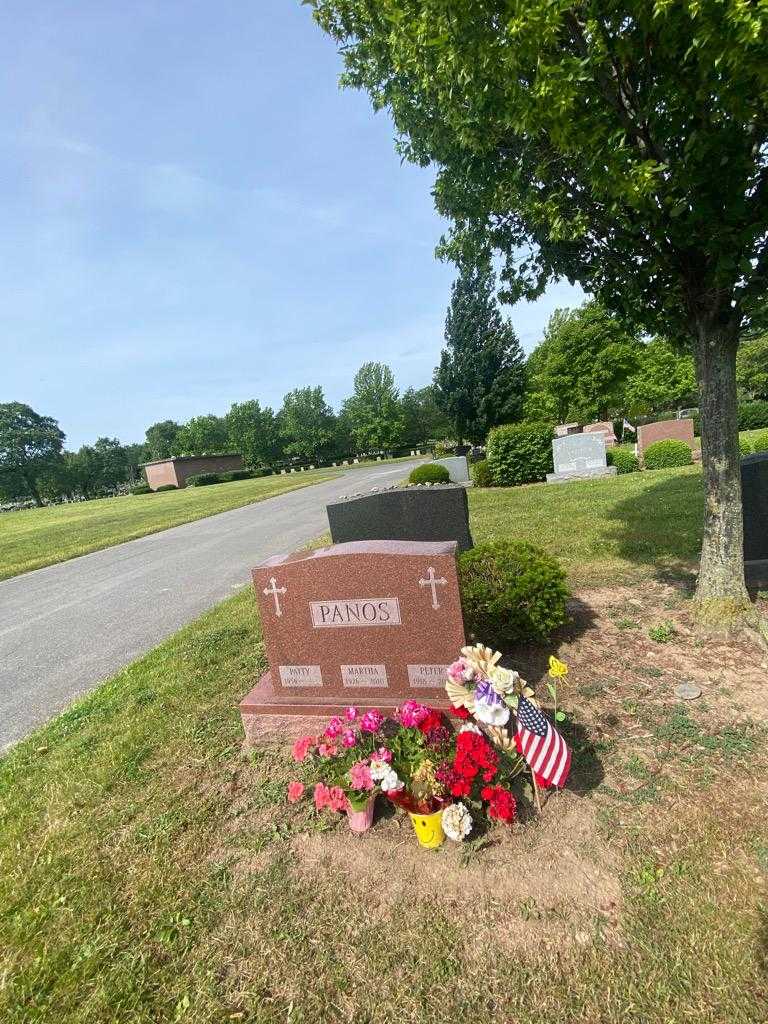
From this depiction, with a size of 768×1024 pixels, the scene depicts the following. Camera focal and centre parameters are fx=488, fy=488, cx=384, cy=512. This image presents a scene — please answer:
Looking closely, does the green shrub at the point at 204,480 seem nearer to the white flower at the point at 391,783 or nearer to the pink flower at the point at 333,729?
the pink flower at the point at 333,729

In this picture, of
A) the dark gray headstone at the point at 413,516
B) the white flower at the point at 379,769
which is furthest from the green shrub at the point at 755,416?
the white flower at the point at 379,769

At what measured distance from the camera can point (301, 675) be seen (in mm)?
3961

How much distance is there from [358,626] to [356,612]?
4.5 inches

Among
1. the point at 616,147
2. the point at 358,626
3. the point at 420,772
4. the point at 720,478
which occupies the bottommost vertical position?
the point at 420,772

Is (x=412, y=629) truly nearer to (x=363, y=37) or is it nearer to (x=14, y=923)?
(x=14, y=923)

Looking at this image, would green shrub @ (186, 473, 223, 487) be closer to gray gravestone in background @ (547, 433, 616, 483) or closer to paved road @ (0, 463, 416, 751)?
paved road @ (0, 463, 416, 751)

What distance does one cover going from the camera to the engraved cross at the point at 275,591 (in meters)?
3.87

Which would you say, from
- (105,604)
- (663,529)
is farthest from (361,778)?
(105,604)

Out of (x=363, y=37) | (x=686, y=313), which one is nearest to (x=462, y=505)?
(x=686, y=313)

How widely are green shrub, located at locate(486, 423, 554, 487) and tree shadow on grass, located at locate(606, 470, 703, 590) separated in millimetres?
5772

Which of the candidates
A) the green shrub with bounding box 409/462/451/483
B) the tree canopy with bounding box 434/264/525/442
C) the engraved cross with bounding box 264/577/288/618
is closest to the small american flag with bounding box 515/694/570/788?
the engraved cross with bounding box 264/577/288/618

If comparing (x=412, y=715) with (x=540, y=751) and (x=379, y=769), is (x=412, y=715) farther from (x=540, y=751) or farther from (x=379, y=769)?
(x=540, y=751)

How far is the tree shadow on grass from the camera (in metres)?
6.54

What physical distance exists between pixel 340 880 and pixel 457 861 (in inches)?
26.0
